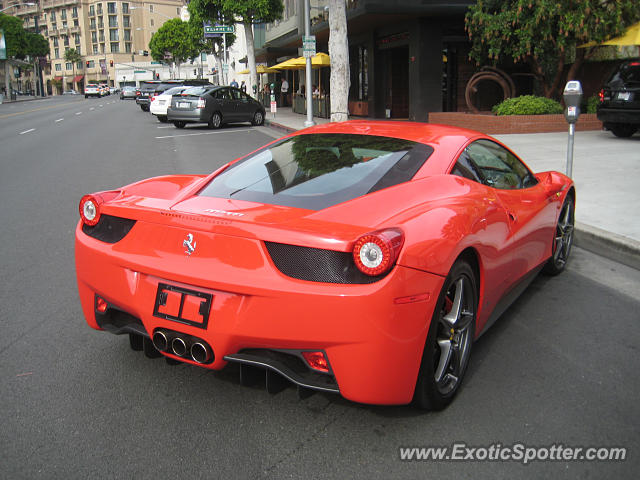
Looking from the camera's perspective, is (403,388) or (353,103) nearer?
(403,388)

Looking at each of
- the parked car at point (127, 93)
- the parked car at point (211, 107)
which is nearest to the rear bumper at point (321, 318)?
the parked car at point (211, 107)

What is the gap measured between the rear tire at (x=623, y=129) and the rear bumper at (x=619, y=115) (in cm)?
63

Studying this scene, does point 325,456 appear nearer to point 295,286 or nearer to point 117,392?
point 295,286

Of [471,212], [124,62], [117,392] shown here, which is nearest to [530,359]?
[471,212]

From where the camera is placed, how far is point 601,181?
9445 mm

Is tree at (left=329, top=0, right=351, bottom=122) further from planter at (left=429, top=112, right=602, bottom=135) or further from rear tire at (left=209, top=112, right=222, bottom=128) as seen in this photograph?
rear tire at (left=209, top=112, right=222, bottom=128)

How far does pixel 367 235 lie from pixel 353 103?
2640cm

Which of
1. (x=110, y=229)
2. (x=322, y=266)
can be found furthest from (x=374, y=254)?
(x=110, y=229)

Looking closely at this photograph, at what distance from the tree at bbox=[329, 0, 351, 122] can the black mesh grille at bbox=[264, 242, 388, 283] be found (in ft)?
48.2

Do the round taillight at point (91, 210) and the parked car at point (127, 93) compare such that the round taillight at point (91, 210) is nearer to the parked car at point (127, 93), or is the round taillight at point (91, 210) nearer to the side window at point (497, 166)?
the side window at point (497, 166)

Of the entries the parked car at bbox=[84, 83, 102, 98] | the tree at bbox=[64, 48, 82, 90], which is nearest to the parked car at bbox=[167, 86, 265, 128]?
the parked car at bbox=[84, 83, 102, 98]

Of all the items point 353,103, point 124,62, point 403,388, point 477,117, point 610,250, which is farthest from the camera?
Answer: point 124,62

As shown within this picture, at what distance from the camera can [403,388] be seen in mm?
2711

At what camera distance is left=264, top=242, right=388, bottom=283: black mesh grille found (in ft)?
8.38
